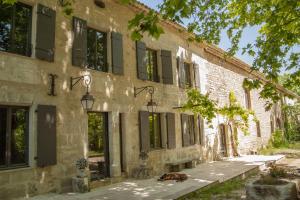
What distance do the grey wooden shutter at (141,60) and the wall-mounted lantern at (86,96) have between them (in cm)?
221

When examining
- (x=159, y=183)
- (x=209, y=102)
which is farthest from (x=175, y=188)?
(x=209, y=102)

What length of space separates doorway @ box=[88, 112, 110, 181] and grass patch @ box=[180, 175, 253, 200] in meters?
2.76

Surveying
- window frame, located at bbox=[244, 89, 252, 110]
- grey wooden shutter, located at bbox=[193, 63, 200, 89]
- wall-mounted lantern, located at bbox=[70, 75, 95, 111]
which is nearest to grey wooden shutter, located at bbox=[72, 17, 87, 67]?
wall-mounted lantern, located at bbox=[70, 75, 95, 111]

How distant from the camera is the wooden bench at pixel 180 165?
10133mm

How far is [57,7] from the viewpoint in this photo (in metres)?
7.29

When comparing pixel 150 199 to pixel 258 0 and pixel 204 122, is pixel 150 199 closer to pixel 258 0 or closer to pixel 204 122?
pixel 258 0

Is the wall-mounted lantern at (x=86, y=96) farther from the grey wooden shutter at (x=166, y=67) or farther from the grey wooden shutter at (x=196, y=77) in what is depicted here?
the grey wooden shutter at (x=196, y=77)

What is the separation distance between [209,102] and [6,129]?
6386 millimetres

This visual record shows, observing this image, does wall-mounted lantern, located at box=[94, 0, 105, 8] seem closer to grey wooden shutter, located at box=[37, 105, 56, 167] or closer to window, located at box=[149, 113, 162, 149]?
grey wooden shutter, located at box=[37, 105, 56, 167]

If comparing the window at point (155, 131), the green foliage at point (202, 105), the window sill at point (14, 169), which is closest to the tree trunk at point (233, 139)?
the green foliage at point (202, 105)

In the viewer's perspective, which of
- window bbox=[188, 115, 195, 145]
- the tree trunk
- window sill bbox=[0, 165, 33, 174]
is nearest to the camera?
window sill bbox=[0, 165, 33, 174]

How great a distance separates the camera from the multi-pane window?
34.3 ft

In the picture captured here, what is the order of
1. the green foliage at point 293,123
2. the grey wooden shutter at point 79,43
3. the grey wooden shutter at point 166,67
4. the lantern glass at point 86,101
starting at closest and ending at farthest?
1. the lantern glass at point 86,101
2. the grey wooden shutter at point 79,43
3. the grey wooden shutter at point 166,67
4. the green foliage at point 293,123

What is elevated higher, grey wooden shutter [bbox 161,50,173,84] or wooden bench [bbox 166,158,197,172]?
grey wooden shutter [bbox 161,50,173,84]
